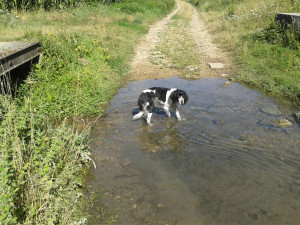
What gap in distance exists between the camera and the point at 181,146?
5.92m

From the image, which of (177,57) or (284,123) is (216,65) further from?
(284,123)

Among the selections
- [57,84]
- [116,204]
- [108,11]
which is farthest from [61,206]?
[108,11]

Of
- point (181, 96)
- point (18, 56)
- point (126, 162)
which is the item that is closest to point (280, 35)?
point (181, 96)

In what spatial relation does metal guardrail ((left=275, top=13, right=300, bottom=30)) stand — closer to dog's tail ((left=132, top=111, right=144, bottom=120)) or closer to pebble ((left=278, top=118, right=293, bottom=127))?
pebble ((left=278, top=118, right=293, bottom=127))

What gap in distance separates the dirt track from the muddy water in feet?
10.3

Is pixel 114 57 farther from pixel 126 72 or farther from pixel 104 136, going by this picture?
pixel 104 136

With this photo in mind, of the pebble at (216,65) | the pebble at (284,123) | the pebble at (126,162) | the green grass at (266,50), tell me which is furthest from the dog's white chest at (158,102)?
the pebble at (216,65)

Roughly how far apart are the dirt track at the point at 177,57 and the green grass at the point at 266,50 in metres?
0.78

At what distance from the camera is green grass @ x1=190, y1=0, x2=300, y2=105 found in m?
8.85

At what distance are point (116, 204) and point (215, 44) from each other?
42.8 ft

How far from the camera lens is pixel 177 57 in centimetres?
1280

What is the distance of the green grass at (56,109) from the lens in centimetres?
312

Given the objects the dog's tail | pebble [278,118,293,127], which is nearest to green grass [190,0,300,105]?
pebble [278,118,293,127]

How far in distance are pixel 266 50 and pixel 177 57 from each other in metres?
3.96
